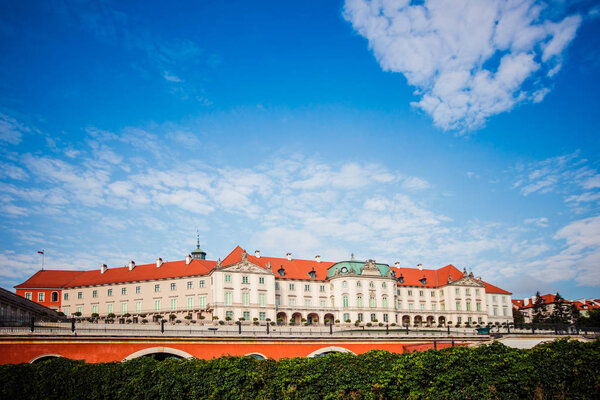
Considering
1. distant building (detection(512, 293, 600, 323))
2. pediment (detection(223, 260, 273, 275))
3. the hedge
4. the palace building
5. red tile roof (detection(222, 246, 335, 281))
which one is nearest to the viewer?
the hedge

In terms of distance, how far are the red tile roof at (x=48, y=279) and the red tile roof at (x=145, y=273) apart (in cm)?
197

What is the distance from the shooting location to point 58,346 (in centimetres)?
3412

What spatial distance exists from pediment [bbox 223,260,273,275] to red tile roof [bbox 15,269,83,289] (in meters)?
34.7

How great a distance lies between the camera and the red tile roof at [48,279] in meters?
80.9

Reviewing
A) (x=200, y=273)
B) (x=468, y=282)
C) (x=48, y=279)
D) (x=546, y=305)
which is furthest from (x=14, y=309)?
(x=546, y=305)

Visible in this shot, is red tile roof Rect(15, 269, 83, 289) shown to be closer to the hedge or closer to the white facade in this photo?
the white facade

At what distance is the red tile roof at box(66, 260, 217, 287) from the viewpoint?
2948 inches

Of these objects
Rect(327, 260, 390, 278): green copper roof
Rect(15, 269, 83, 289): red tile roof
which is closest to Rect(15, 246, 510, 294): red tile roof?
Rect(15, 269, 83, 289): red tile roof

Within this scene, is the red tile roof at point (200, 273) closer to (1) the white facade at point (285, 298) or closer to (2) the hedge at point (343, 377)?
(1) the white facade at point (285, 298)

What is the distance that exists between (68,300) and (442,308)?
219 feet

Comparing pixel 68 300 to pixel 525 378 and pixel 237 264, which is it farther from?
pixel 525 378

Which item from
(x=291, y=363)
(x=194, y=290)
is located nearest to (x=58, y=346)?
(x=291, y=363)

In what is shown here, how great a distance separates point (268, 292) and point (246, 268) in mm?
5141

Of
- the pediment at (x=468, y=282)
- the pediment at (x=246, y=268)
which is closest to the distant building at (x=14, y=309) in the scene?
the pediment at (x=246, y=268)
